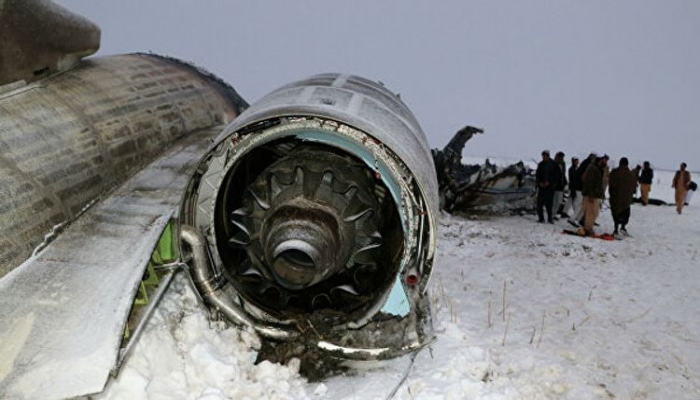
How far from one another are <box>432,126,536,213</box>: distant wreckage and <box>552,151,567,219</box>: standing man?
58 cm

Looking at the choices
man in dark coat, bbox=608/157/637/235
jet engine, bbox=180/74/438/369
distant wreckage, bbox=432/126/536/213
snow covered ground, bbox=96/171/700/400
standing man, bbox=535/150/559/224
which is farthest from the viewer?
distant wreckage, bbox=432/126/536/213

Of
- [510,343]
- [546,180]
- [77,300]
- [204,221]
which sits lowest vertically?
[510,343]

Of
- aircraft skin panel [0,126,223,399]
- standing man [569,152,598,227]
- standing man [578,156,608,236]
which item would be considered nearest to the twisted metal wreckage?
aircraft skin panel [0,126,223,399]

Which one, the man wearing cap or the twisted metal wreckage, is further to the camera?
the man wearing cap

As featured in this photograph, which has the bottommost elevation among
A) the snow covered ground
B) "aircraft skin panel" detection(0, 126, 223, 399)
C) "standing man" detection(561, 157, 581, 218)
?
the snow covered ground

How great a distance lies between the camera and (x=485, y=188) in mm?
14320

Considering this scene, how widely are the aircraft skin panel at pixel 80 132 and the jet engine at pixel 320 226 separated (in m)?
1.24

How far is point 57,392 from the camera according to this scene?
3598 millimetres

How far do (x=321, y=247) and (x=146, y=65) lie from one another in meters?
4.63

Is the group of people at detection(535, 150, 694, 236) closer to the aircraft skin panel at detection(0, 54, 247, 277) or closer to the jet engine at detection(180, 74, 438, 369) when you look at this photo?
the jet engine at detection(180, 74, 438, 369)

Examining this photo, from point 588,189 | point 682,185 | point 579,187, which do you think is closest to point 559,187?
point 579,187

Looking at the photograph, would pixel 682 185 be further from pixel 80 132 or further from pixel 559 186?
pixel 80 132

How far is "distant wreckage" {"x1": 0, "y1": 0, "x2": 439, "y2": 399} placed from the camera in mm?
4199

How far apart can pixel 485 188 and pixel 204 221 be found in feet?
33.6
